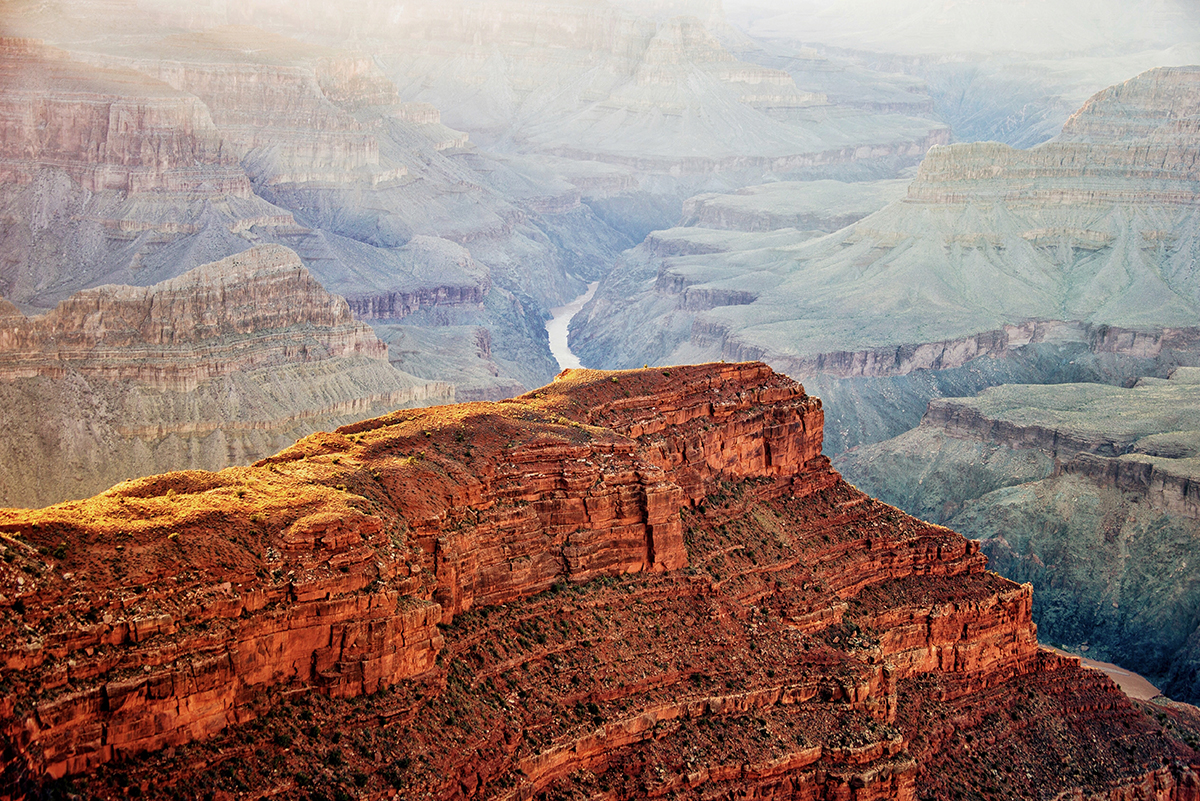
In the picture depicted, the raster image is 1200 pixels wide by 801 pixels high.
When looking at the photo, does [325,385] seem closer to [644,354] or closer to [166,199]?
[166,199]

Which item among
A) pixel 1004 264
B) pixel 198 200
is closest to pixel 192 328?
pixel 198 200

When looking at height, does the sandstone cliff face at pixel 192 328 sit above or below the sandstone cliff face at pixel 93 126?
below

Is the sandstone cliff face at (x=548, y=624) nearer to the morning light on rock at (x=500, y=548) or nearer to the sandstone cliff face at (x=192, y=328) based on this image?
the morning light on rock at (x=500, y=548)

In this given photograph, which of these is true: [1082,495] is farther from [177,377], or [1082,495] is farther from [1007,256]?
[1007,256]

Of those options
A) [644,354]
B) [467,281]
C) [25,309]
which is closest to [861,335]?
[644,354]

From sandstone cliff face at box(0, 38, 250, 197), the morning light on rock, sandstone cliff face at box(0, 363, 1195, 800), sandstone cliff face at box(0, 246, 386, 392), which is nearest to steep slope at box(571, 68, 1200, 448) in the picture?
the morning light on rock

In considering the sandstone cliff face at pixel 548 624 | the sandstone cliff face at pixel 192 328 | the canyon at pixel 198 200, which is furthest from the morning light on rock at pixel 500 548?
the canyon at pixel 198 200
